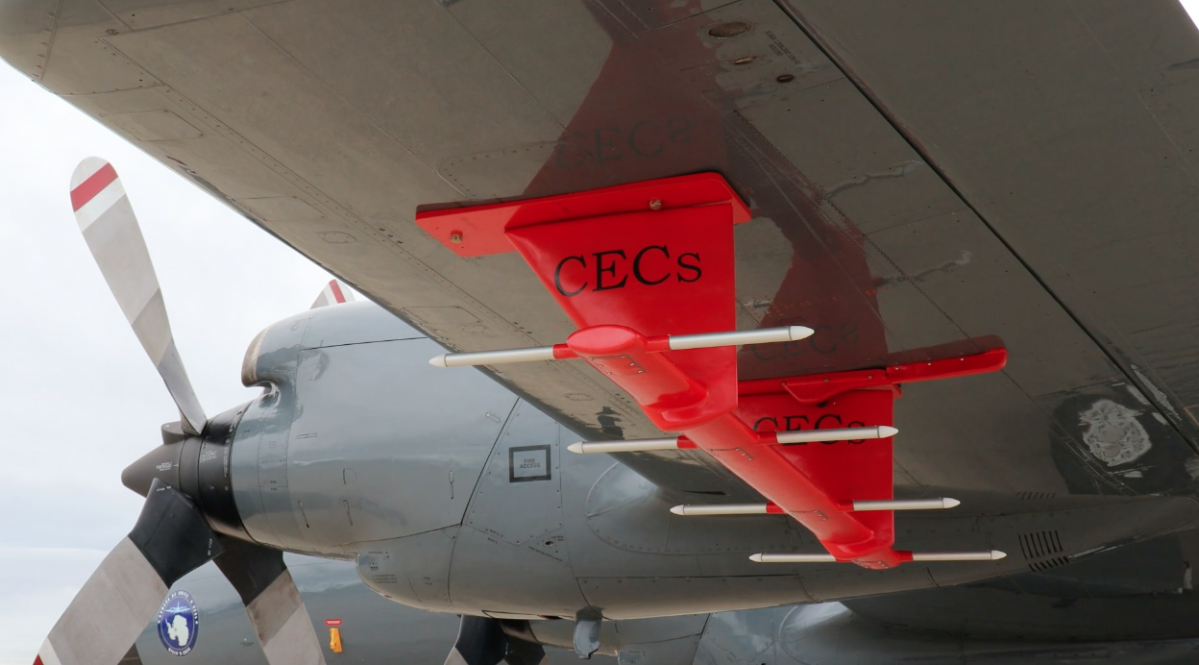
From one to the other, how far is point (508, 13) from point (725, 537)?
17.0ft

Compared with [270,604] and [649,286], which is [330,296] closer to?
[270,604]

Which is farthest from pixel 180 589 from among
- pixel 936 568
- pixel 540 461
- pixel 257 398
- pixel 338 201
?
pixel 338 201

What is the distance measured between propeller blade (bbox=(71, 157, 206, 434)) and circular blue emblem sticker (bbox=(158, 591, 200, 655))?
15.6 feet

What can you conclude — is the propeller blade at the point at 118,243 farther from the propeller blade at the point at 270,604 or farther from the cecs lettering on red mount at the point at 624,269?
the cecs lettering on red mount at the point at 624,269

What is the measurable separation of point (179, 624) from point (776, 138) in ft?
35.4

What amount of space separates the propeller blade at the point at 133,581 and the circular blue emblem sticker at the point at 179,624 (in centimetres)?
387

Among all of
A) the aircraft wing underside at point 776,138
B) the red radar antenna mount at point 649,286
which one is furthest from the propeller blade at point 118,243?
the red radar antenna mount at point 649,286

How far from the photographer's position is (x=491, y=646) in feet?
31.6

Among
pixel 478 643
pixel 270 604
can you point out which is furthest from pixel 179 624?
pixel 478 643

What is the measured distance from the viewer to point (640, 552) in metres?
7.51

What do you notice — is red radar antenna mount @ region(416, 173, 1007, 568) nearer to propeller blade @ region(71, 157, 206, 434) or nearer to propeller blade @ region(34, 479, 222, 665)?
propeller blade @ region(71, 157, 206, 434)

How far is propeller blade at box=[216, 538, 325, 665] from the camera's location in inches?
344

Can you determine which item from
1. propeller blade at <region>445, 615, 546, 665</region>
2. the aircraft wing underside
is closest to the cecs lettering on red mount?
the aircraft wing underside

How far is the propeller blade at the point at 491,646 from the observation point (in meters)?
9.52
